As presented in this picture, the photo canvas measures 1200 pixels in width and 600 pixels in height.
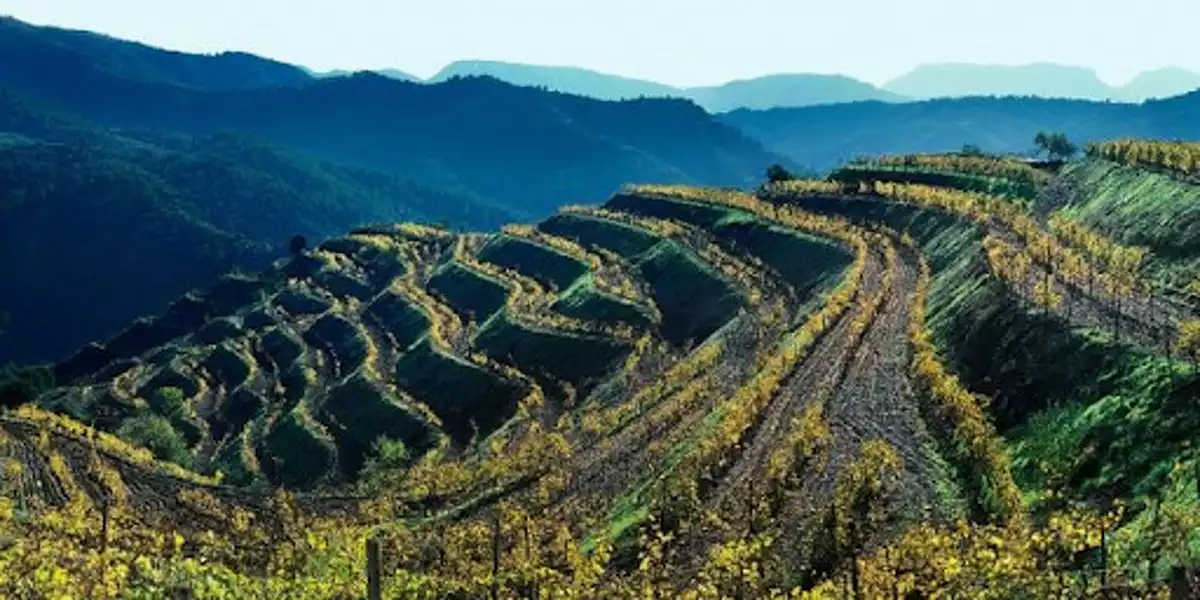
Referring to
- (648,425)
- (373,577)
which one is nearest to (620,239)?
(648,425)

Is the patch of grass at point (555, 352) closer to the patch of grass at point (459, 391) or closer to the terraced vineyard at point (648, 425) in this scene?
the terraced vineyard at point (648, 425)

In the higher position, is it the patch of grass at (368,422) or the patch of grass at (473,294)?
the patch of grass at (473,294)

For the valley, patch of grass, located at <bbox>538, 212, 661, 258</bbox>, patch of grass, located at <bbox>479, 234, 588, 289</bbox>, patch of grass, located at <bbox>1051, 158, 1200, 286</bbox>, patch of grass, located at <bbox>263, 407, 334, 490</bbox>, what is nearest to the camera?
the valley

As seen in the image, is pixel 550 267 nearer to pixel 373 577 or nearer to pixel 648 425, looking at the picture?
pixel 648 425

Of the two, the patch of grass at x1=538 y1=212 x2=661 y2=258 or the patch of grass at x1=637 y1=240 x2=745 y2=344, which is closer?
the patch of grass at x1=637 y1=240 x2=745 y2=344

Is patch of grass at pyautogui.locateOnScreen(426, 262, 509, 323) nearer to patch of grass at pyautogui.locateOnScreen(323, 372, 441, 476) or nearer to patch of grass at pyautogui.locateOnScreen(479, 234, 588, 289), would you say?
patch of grass at pyautogui.locateOnScreen(479, 234, 588, 289)

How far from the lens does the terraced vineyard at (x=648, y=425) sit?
43344mm

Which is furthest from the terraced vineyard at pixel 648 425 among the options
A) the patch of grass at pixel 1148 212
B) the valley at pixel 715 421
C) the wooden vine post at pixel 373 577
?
the wooden vine post at pixel 373 577

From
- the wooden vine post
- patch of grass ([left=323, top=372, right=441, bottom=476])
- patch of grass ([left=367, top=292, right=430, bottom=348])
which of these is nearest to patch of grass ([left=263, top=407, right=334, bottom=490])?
patch of grass ([left=323, top=372, right=441, bottom=476])

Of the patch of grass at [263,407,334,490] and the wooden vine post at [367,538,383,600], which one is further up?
the wooden vine post at [367,538,383,600]

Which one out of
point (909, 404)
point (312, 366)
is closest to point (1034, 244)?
point (909, 404)

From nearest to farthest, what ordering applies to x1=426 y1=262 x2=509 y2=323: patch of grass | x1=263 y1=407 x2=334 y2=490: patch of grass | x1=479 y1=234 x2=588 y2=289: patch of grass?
Answer: 1. x1=263 y1=407 x2=334 y2=490: patch of grass
2. x1=479 y1=234 x2=588 y2=289: patch of grass
3. x1=426 y1=262 x2=509 y2=323: patch of grass

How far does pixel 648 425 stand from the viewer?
9306 cm

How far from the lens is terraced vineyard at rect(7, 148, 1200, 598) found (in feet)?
142
